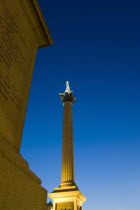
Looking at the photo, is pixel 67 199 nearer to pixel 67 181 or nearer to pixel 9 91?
pixel 67 181

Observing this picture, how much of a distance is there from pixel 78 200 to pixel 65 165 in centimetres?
480

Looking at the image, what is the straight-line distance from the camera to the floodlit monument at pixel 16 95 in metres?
2.52

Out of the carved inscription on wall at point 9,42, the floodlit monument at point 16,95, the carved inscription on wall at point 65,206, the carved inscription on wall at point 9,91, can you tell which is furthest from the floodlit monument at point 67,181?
the carved inscription on wall at point 9,42

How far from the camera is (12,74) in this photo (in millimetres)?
3516

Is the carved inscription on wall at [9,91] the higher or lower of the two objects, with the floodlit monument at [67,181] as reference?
lower

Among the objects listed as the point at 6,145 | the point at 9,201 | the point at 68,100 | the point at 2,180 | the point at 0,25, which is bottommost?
the point at 9,201

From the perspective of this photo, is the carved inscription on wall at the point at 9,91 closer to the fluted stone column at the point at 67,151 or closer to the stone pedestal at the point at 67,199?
the stone pedestal at the point at 67,199

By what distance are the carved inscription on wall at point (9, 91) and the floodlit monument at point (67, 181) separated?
1890 centimetres

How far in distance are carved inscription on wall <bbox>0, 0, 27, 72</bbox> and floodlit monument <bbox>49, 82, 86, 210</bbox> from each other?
19.0 meters

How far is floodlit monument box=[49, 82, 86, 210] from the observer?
66.4 feet

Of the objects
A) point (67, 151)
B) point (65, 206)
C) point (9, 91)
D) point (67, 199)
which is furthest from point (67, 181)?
point (9, 91)

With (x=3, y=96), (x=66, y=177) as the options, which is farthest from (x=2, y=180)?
(x=66, y=177)

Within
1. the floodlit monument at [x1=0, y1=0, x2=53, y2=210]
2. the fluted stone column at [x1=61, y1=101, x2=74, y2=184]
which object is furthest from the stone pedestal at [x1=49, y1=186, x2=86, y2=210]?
the floodlit monument at [x1=0, y1=0, x2=53, y2=210]

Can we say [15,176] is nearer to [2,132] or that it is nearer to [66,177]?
[2,132]
